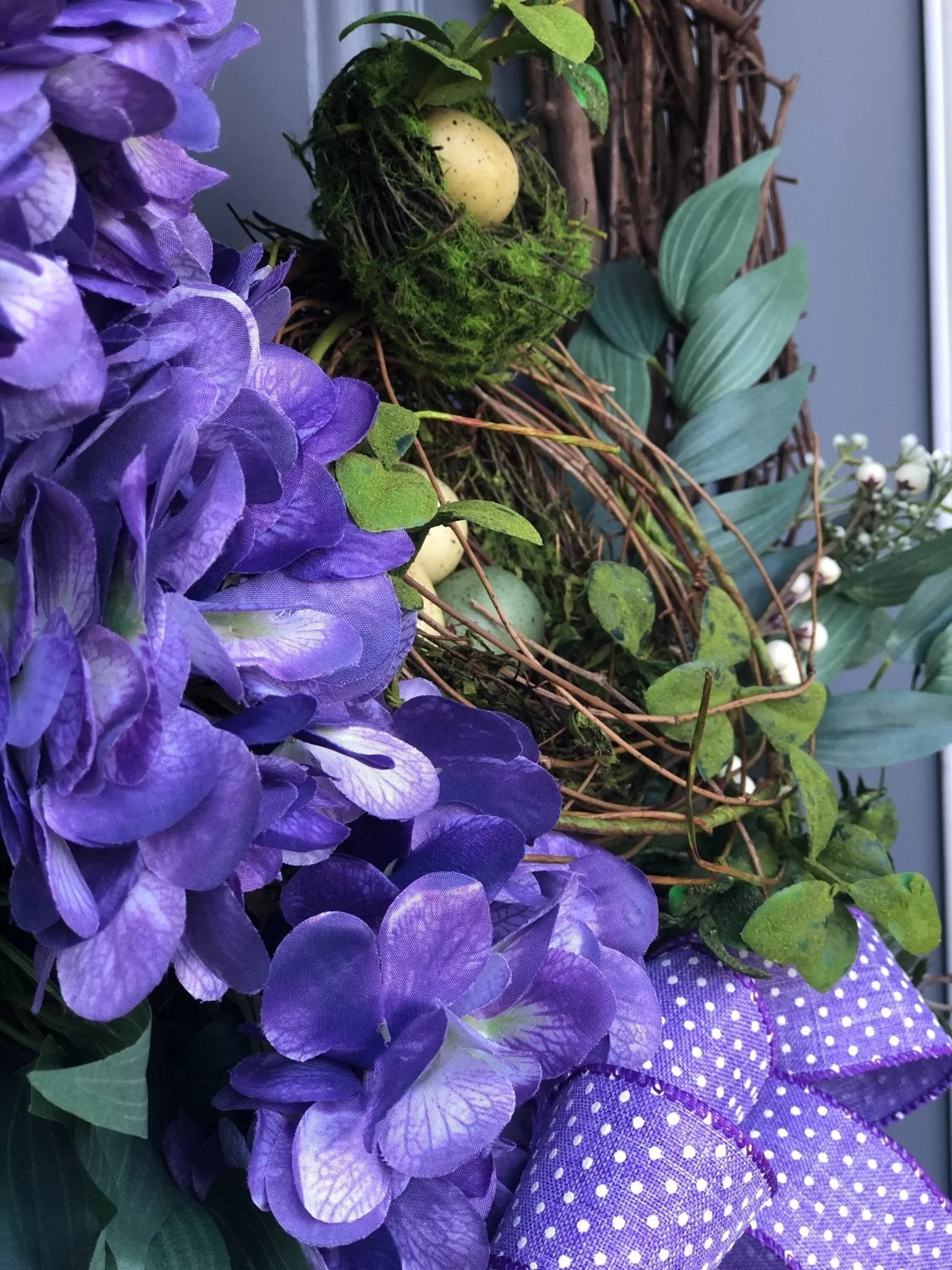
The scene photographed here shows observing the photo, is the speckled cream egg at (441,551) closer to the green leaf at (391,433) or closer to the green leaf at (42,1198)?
the green leaf at (391,433)

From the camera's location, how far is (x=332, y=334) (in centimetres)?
47

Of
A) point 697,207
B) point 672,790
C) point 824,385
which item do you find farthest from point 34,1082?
point 824,385

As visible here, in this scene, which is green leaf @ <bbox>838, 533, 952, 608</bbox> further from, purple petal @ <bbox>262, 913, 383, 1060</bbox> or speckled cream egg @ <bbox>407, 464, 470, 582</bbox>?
purple petal @ <bbox>262, 913, 383, 1060</bbox>

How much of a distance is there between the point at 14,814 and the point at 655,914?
26 centimetres

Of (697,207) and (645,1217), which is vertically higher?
(697,207)

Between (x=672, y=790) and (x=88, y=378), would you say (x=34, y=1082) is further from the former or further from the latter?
(x=672, y=790)

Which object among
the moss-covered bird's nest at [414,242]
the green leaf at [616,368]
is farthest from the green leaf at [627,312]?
the moss-covered bird's nest at [414,242]

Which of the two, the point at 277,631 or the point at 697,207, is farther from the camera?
the point at 697,207

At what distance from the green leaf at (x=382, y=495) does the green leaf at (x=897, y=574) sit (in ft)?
1.29

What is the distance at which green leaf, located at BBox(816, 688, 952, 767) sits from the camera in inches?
22.9

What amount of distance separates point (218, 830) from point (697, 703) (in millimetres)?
249

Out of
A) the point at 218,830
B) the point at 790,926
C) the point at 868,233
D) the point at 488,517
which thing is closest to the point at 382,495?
the point at 488,517

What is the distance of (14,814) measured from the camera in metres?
0.23

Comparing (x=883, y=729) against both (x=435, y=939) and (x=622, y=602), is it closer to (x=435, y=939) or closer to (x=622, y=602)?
(x=622, y=602)
